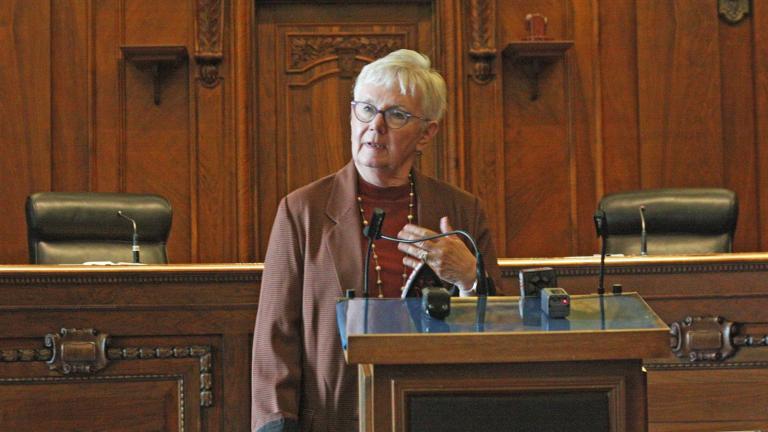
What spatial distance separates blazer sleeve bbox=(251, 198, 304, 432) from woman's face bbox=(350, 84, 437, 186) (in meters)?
0.21

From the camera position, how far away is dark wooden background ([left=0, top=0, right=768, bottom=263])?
5.75 meters

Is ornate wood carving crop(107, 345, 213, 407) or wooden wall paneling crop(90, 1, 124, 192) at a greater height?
wooden wall paneling crop(90, 1, 124, 192)

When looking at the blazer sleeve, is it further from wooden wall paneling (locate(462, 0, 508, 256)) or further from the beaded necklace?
wooden wall paneling (locate(462, 0, 508, 256))

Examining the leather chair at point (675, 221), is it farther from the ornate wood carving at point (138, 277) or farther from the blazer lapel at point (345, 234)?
the blazer lapel at point (345, 234)

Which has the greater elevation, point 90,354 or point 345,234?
point 345,234

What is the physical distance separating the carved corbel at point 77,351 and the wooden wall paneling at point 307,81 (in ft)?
9.70

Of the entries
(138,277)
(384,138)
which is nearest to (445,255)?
(384,138)

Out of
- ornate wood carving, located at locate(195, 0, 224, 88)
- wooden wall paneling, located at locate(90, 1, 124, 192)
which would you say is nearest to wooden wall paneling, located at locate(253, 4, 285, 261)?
ornate wood carving, located at locate(195, 0, 224, 88)

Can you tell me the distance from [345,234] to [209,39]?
3.62 m

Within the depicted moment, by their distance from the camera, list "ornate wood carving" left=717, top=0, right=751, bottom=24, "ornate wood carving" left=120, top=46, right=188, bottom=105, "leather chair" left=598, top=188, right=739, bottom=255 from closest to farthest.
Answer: "leather chair" left=598, top=188, right=739, bottom=255, "ornate wood carving" left=120, top=46, right=188, bottom=105, "ornate wood carving" left=717, top=0, right=751, bottom=24

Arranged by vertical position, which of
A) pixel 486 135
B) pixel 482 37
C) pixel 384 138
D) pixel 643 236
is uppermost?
pixel 482 37

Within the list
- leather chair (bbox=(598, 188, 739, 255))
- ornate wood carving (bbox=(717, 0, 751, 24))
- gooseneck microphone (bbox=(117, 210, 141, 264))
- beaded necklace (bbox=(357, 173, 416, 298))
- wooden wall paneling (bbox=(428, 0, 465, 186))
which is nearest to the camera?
beaded necklace (bbox=(357, 173, 416, 298))

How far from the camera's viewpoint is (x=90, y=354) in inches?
116

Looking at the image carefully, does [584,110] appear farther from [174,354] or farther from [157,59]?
[174,354]
